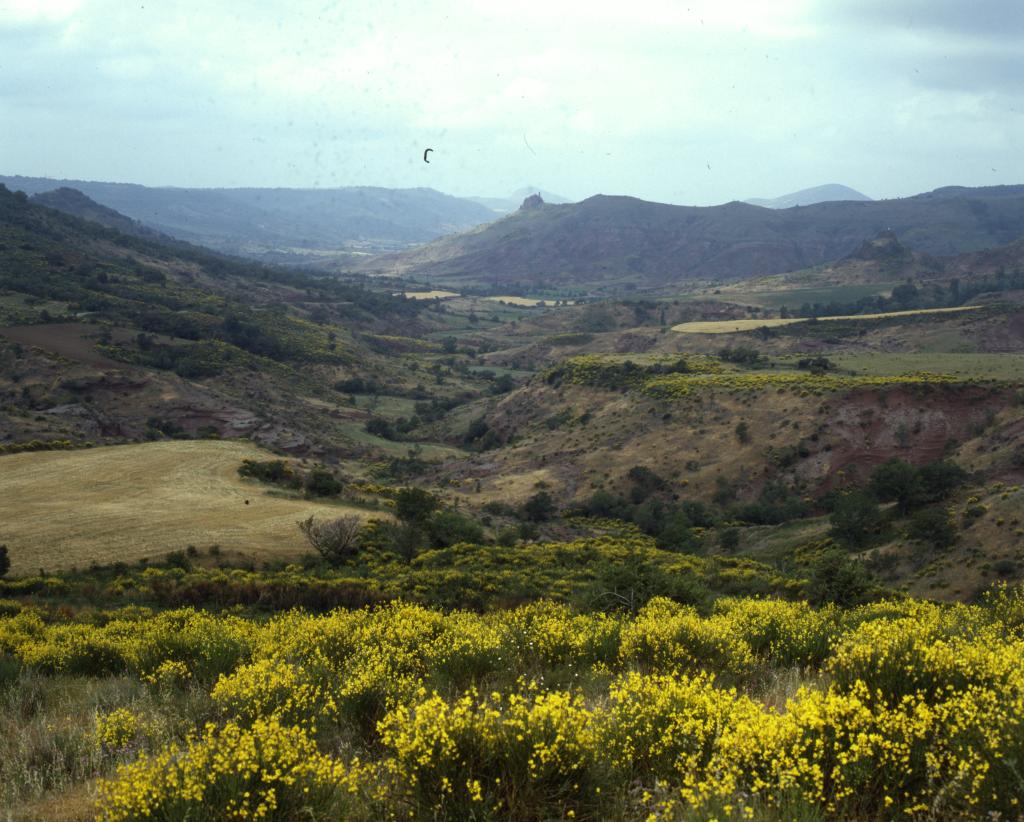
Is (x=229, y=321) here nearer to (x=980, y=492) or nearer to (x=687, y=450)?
(x=687, y=450)

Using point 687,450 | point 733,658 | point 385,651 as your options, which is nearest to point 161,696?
point 385,651

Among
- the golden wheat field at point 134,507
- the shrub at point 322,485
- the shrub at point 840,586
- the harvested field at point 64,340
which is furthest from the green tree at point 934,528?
the harvested field at point 64,340

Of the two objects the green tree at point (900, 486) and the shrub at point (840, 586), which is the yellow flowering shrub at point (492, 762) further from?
the green tree at point (900, 486)

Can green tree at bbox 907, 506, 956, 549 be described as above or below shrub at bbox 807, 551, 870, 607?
below

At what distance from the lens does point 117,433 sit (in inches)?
2630

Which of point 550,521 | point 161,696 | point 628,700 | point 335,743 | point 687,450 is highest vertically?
point 628,700

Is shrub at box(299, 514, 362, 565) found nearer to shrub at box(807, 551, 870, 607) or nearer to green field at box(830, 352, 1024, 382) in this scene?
shrub at box(807, 551, 870, 607)

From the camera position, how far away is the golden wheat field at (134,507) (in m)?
31.8

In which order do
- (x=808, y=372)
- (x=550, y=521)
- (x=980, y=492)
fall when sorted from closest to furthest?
(x=980, y=492) < (x=550, y=521) < (x=808, y=372)

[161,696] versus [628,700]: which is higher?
[628,700]

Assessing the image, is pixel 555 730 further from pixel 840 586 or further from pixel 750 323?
pixel 750 323

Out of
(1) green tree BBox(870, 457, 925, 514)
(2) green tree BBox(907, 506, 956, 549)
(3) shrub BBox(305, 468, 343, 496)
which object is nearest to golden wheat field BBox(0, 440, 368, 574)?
(3) shrub BBox(305, 468, 343, 496)

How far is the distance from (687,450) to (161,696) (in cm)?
6385

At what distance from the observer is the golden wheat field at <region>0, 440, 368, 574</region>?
31781 mm
